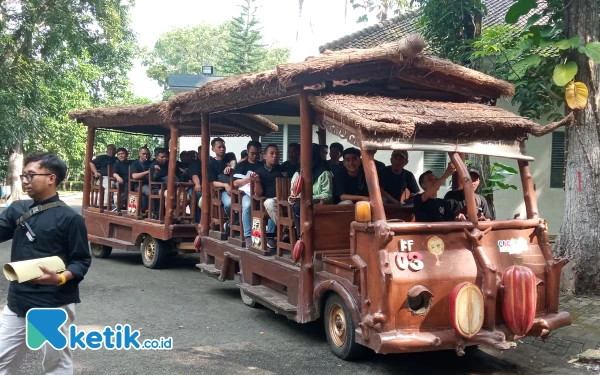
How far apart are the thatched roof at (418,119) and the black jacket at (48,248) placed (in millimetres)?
2455

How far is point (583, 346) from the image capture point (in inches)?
232

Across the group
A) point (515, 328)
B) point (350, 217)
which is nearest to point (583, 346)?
point (515, 328)

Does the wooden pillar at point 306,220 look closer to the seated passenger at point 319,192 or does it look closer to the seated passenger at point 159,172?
the seated passenger at point 319,192

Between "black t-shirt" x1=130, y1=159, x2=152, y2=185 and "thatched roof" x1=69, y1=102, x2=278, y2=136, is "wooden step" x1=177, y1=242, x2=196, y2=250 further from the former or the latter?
"thatched roof" x1=69, y1=102, x2=278, y2=136

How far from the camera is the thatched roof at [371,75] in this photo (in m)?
5.71

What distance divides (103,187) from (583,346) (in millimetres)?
8771

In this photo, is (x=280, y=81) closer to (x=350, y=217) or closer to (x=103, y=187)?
(x=350, y=217)

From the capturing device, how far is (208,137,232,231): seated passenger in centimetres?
828

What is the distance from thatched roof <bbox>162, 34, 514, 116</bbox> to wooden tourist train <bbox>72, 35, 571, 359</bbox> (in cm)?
1

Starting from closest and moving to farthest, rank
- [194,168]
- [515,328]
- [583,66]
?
1. [515,328]
2. [583,66]
3. [194,168]

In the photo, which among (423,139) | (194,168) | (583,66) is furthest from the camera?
(194,168)

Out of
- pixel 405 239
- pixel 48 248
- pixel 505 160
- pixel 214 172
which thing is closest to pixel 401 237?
pixel 405 239

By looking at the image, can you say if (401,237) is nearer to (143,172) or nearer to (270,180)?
(270,180)

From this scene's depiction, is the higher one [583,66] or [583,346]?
[583,66]
